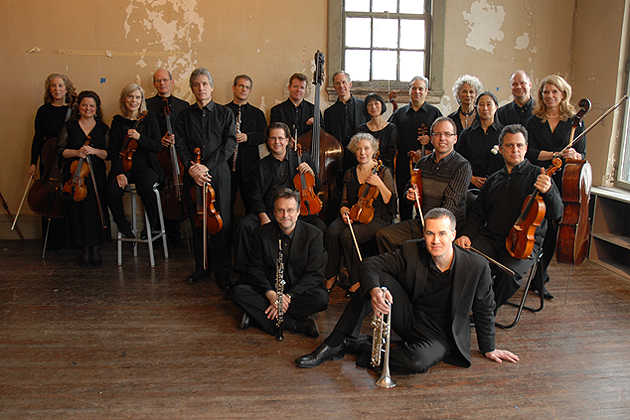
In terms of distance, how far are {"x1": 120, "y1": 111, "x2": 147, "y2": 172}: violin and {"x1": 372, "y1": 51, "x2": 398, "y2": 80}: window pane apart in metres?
2.36

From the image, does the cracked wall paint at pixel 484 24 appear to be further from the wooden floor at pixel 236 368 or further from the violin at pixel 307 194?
the wooden floor at pixel 236 368

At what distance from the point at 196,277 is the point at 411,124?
6.99ft

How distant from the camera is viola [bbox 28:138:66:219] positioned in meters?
4.11

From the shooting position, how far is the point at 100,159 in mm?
4262

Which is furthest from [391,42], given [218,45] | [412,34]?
[218,45]

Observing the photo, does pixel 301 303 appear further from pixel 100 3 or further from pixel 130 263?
pixel 100 3

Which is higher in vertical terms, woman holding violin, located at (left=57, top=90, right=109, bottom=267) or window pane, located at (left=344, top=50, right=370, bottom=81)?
window pane, located at (left=344, top=50, right=370, bottom=81)

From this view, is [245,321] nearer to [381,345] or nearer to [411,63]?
[381,345]

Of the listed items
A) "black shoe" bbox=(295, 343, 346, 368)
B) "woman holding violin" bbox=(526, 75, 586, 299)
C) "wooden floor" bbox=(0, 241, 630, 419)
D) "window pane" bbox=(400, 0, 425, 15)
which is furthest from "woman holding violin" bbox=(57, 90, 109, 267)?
"woman holding violin" bbox=(526, 75, 586, 299)

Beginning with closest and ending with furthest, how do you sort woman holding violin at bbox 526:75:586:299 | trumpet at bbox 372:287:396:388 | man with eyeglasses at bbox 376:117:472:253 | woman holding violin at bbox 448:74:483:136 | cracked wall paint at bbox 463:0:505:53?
trumpet at bbox 372:287:396:388 < man with eyeglasses at bbox 376:117:472:253 < woman holding violin at bbox 526:75:586:299 < woman holding violin at bbox 448:74:483:136 < cracked wall paint at bbox 463:0:505:53

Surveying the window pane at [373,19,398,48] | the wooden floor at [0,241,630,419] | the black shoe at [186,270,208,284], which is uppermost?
the window pane at [373,19,398,48]

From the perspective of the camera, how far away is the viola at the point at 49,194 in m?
4.11

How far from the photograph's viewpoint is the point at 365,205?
11.5ft

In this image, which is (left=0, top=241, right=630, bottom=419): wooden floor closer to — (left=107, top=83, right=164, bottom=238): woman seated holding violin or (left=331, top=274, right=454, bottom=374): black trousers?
(left=331, top=274, right=454, bottom=374): black trousers
